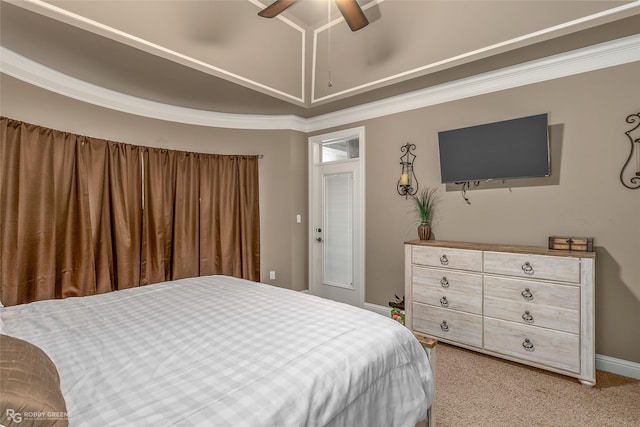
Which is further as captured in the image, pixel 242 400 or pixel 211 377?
pixel 211 377

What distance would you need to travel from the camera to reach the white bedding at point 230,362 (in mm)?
962

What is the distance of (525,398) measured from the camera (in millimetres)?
2172

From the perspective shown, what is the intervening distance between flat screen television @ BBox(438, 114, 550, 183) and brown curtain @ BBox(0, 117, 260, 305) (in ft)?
8.26

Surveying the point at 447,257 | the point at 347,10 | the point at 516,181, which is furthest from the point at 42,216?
the point at 516,181

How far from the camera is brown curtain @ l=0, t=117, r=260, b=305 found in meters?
2.60

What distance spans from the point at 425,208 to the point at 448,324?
1.20 meters

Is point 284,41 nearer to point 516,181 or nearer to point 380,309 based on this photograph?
point 516,181

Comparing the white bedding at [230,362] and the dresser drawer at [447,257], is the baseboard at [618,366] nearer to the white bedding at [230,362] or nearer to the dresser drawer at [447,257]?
the dresser drawer at [447,257]

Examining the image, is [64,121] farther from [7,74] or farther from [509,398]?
[509,398]

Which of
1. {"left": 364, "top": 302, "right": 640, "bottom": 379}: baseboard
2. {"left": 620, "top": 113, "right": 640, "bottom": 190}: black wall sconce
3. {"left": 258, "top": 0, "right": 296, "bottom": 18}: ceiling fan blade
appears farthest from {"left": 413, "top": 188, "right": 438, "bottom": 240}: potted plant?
{"left": 258, "top": 0, "right": 296, "bottom": 18}: ceiling fan blade

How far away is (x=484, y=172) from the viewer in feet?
9.66

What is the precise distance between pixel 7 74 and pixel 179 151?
156cm

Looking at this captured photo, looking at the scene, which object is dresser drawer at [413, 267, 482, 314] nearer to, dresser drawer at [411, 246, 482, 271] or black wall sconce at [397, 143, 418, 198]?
dresser drawer at [411, 246, 482, 271]

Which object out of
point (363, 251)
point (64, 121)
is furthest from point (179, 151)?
point (363, 251)
